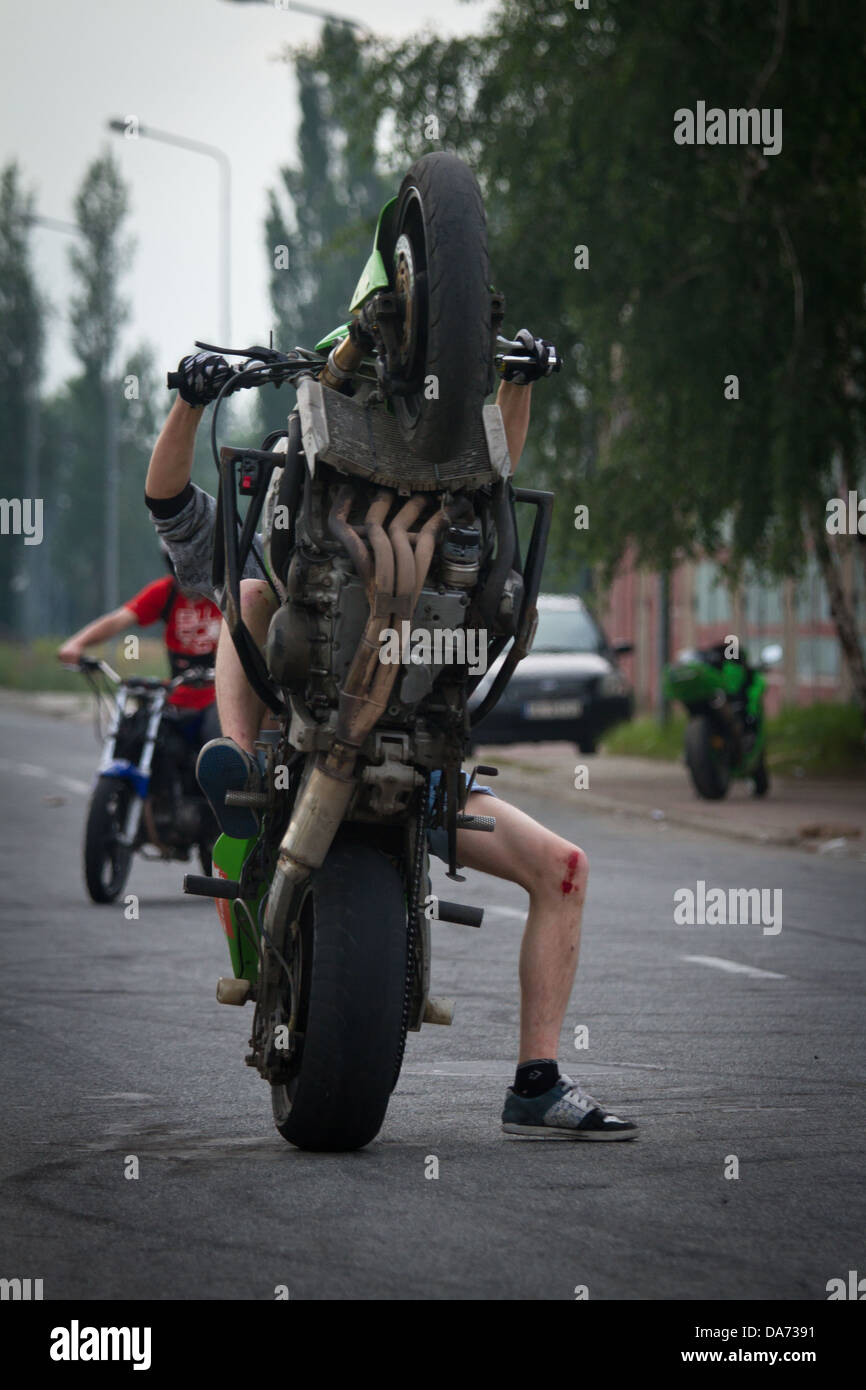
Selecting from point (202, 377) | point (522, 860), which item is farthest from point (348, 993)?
point (202, 377)

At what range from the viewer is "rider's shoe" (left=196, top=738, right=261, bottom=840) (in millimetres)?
5520


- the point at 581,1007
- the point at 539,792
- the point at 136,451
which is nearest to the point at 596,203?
the point at 539,792

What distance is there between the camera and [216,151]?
3847 centimetres

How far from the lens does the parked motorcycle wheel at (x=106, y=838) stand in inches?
465

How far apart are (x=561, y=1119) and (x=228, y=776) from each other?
121cm

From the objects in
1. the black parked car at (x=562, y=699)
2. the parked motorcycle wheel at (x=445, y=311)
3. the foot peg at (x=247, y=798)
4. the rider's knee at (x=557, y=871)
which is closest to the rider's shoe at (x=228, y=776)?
the foot peg at (x=247, y=798)

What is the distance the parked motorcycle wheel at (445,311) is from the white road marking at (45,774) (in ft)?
51.3

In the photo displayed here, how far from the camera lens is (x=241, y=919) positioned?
18.9ft

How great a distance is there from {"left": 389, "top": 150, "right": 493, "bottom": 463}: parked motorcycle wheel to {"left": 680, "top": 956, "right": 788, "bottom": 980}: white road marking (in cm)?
443

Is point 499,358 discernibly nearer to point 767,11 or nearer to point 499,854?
point 499,854

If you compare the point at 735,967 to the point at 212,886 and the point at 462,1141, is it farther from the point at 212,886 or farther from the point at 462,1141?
the point at 212,886

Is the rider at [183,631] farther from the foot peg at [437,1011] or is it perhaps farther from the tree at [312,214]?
the tree at [312,214]

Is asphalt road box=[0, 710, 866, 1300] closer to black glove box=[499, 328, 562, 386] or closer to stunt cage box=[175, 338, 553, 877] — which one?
stunt cage box=[175, 338, 553, 877]

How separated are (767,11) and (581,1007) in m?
11.5
